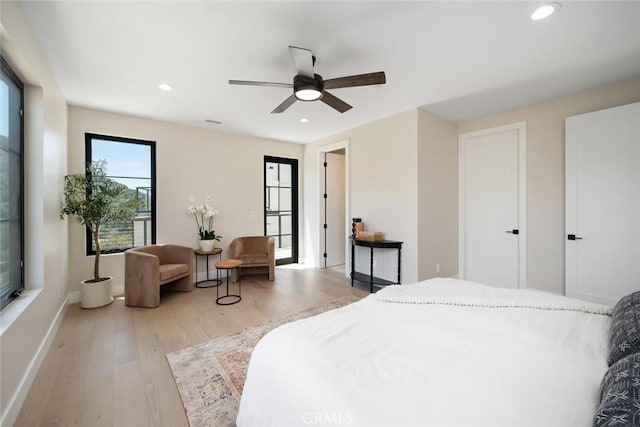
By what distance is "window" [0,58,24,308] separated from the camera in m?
1.84

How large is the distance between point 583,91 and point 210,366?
497 centimetres

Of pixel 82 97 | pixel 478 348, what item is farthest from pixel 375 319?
pixel 82 97

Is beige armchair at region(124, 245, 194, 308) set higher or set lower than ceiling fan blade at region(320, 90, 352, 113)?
lower

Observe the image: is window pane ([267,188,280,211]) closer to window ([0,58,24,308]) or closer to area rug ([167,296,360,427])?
area rug ([167,296,360,427])

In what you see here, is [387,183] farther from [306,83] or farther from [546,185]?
[306,83]

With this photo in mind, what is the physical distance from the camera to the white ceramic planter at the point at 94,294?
3258mm

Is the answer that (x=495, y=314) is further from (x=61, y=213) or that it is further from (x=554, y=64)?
(x=61, y=213)

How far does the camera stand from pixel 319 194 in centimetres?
553

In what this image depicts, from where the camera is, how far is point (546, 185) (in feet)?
11.5

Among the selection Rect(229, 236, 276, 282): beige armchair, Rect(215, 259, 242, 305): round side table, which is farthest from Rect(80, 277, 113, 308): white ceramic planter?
Rect(229, 236, 276, 282): beige armchair

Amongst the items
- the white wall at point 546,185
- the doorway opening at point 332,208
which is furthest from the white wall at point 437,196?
the doorway opening at point 332,208

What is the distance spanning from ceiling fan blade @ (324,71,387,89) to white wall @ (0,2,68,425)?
211 cm

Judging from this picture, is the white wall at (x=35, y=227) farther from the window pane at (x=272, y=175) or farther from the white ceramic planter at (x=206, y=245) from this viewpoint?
the window pane at (x=272, y=175)

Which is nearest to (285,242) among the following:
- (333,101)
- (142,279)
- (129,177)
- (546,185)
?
(142,279)
